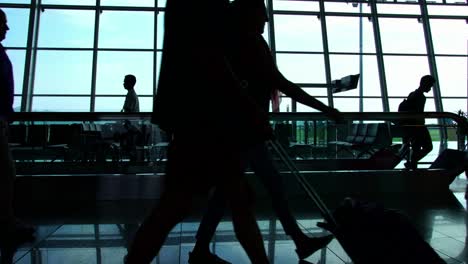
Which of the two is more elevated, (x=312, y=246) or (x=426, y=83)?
(x=426, y=83)

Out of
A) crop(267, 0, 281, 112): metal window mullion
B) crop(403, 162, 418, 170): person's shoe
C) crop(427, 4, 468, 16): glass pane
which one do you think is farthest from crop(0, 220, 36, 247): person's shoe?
crop(427, 4, 468, 16): glass pane

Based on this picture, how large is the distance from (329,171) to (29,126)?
133 inches

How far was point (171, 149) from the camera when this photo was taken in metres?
1.69

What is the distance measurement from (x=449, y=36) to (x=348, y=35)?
314cm

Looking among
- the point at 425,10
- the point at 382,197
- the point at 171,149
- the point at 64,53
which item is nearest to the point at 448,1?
the point at 425,10

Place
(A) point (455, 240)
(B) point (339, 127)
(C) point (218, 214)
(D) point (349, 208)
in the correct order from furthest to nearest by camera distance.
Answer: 1. (B) point (339, 127)
2. (A) point (455, 240)
3. (C) point (218, 214)
4. (D) point (349, 208)

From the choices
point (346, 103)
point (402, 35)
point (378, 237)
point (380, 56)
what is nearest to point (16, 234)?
point (378, 237)

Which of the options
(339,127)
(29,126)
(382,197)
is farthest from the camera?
(339,127)

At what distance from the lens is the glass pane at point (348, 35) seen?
37.7ft

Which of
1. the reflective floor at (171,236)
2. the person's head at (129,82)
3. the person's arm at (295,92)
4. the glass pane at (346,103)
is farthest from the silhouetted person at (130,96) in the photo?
the glass pane at (346,103)

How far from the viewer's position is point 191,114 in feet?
5.39

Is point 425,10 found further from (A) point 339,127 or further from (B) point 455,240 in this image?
(B) point 455,240

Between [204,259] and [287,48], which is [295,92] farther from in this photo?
[287,48]

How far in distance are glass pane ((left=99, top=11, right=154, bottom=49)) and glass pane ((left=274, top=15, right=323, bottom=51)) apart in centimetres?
355
